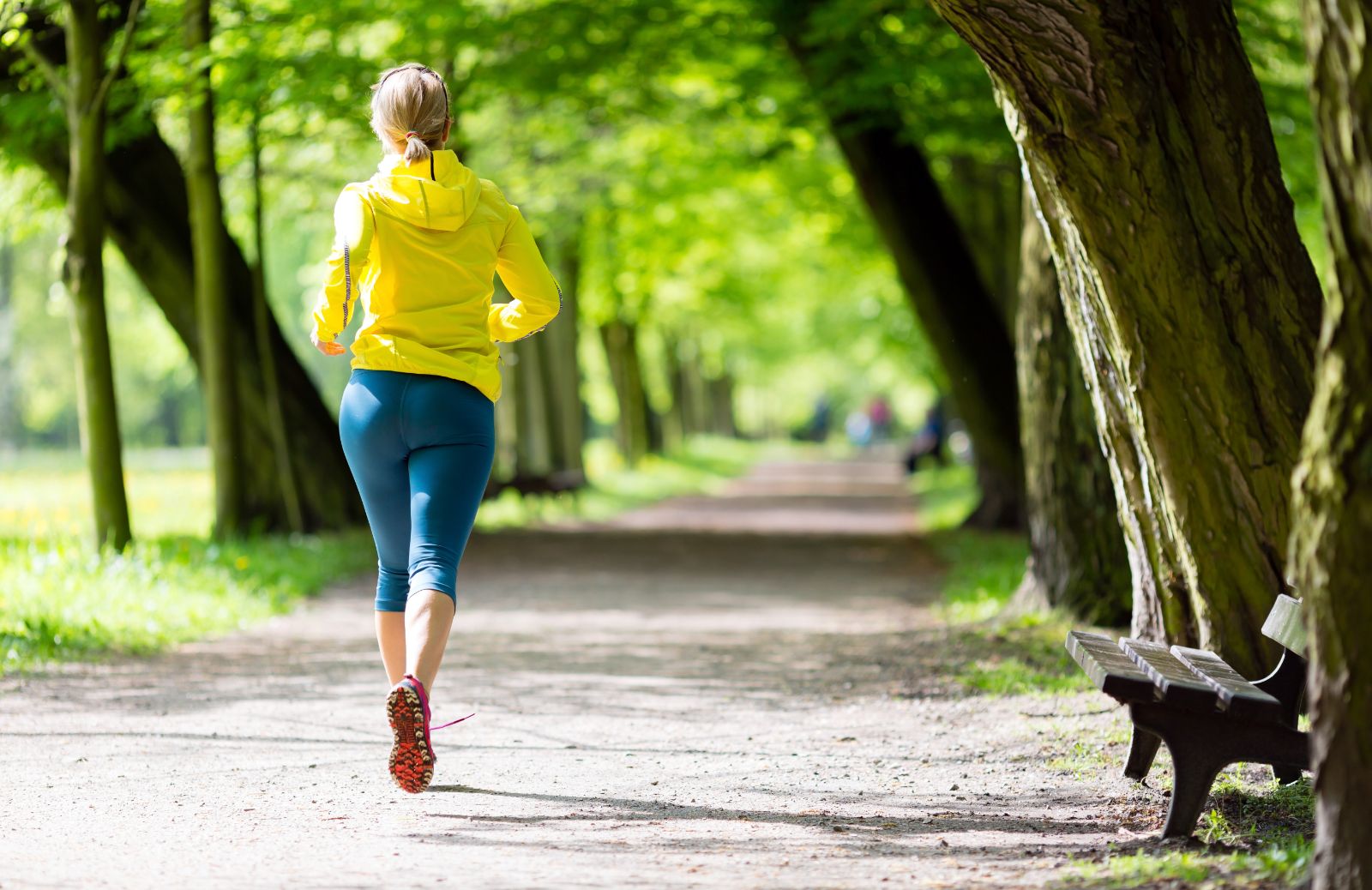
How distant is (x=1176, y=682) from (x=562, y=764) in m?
2.15

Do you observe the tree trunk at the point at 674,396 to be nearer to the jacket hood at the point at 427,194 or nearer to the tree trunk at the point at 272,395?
the tree trunk at the point at 272,395

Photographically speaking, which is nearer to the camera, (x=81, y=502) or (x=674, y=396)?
(x=81, y=502)

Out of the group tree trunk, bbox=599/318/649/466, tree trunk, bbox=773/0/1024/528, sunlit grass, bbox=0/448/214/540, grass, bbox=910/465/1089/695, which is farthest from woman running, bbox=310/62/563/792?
tree trunk, bbox=599/318/649/466

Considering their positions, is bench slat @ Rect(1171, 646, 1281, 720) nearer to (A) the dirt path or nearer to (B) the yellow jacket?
(A) the dirt path

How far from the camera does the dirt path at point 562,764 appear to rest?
4043 mm

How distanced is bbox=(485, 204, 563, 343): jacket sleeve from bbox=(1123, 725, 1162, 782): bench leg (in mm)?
2214

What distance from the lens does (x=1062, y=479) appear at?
8609 millimetres

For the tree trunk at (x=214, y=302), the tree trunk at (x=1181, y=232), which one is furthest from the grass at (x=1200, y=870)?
the tree trunk at (x=214, y=302)

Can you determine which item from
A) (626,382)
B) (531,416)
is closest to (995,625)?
(531,416)

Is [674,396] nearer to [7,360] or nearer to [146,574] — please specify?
[7,360]

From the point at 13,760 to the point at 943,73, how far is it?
866 centimetres

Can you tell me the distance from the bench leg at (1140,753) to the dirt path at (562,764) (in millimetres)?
186

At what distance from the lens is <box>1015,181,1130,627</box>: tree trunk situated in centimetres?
845

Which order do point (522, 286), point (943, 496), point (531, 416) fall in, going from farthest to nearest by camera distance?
1. point (943, 496)
2. point (531, 416)
3. point (522, 286)
